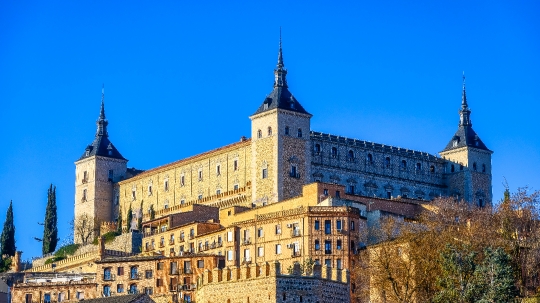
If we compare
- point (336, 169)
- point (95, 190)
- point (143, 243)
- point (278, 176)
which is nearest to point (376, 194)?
point (336, 169)

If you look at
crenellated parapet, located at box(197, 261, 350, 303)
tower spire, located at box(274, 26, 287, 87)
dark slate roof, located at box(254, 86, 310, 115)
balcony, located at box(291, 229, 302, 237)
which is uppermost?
tower spire, located at box(274, 26, 287, 87)

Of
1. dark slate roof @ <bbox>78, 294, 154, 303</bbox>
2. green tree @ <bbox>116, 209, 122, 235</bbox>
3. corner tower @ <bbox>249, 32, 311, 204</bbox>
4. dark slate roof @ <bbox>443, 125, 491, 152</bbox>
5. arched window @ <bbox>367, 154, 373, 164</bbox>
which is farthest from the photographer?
dark slate roof @ <bbox>443, 125, 491, 152</bbox>

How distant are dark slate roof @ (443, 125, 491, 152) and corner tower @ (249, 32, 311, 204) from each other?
70.3 feet

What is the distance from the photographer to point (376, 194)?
118m

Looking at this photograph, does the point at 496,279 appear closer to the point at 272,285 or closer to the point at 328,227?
the point at 272,285

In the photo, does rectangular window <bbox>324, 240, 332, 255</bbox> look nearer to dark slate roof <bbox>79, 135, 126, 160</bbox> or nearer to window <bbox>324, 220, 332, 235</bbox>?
window <bbox>324, 220, 332, 235</bbox>

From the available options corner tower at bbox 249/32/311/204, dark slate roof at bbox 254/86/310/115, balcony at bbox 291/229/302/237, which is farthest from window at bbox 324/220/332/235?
dark slate roof at bbox 254/86/310/115

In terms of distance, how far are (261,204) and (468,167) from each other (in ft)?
88.6

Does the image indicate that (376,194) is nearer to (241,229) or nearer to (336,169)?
(336,169)

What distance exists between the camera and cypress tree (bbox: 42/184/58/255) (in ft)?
410

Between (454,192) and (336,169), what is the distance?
585 inches

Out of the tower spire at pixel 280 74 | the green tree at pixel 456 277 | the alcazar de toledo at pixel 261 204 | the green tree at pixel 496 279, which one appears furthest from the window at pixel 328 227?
the tower spire at pixel 280 74

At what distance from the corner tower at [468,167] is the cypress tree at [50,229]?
38.3 metres

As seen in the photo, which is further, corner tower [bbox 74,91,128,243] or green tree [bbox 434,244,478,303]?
corner tower [bbox 74,91,128,243]
